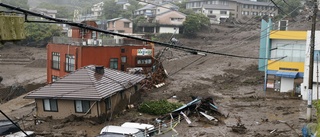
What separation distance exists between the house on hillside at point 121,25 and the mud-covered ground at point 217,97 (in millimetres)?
11504

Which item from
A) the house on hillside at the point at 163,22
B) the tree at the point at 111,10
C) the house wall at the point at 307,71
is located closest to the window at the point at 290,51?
the house wall at the point at 307,71

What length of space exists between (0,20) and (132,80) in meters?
20.6

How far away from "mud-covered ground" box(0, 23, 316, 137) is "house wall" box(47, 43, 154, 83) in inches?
181

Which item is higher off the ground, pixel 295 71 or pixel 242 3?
pixel 242 3

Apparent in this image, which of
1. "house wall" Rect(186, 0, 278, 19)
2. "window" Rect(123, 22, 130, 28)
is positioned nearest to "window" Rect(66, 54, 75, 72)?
"window" Rect(123, 22, 130, 28)

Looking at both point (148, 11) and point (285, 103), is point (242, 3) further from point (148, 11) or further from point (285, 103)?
point (285, 103)

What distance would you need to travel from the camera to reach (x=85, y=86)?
2333cm

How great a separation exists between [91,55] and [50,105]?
13.2 m

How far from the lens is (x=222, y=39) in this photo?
64688 mm

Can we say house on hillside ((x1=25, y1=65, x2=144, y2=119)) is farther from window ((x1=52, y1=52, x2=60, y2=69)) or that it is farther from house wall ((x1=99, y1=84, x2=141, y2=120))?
window ((x1=52, y1=52, x2=60, y2=69))

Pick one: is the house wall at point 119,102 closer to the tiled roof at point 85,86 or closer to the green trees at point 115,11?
the tiled roof at point 85,86

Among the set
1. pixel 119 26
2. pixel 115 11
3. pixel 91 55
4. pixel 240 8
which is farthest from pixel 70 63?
pixel 240 8

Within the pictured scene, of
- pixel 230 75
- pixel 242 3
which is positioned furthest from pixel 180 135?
pixel 242 3

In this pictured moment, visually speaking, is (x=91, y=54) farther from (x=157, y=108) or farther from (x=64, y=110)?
(x=64, y=110)
